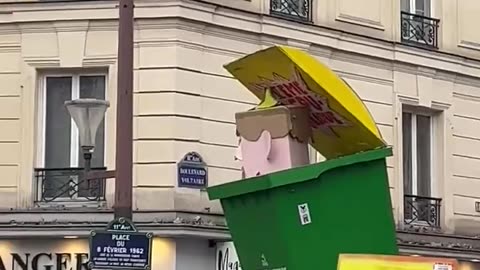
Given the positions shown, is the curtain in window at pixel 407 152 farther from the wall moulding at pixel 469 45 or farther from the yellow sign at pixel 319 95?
the yellow sign at pixel 319 95

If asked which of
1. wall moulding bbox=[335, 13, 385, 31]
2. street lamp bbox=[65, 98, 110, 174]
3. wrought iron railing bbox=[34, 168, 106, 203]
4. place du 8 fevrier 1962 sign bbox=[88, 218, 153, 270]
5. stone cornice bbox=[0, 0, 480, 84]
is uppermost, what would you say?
wall moulding bbox=[335, 13, 385, 31]

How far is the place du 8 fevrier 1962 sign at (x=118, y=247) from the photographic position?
10.6 m

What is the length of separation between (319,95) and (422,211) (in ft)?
42.4

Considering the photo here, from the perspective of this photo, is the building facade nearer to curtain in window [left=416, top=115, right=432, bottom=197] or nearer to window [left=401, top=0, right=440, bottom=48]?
curtain in window [left=416, top=115, right=432, bottom=197]

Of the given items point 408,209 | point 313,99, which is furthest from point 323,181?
point 408,209

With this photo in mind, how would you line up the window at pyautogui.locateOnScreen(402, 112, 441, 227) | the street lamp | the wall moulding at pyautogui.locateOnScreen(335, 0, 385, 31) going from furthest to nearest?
the window at pyautogui.locateOnScreen(402, 112, 441, 227) → the wall moulding at pyautogui.locateOnScreen(335, 0, 385, 31) → the street lamp

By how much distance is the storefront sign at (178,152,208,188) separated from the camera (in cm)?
1548

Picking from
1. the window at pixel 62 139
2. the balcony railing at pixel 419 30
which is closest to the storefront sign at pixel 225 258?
the window at pixel 62 139

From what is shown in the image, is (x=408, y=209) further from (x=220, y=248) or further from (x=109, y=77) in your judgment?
(x=109, y=77)

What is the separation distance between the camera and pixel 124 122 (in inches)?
430

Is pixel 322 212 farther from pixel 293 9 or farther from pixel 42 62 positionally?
pixel 293 9

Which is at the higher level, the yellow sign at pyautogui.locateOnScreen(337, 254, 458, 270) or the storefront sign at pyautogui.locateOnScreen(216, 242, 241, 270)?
the yellow sign at pyautogui.locateOnScreen(337, 254, 458, 270)

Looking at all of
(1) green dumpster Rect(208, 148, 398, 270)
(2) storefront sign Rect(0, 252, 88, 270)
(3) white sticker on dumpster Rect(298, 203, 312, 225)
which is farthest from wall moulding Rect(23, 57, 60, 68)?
(3) white sticker on dumpster Rect(298, 203, 312, 225)

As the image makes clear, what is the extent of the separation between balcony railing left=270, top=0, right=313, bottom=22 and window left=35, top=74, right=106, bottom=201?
2.86m
